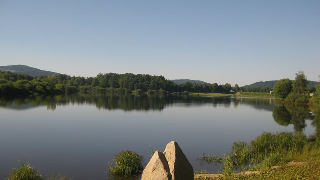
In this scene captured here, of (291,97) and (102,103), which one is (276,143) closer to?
(102,103)

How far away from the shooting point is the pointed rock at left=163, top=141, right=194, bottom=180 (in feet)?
26.6

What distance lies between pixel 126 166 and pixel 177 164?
906 centimetres

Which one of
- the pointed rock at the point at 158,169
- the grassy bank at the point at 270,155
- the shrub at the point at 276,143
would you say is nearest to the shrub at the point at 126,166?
the grassy bank at the point at 270,155

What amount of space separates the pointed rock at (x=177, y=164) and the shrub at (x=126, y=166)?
841 centimetres

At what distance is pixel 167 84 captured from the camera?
198875 millimetres

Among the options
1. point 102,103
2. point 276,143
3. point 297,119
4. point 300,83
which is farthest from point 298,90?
point 276,143

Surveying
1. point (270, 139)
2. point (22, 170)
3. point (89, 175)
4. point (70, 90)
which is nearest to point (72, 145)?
point (89, 175)

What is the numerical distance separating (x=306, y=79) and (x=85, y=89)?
5485 inches

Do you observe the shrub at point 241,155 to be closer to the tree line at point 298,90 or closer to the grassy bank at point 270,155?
the grassy bank at point 270,155

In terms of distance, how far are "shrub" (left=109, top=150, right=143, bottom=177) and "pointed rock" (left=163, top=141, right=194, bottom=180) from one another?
8.41 m

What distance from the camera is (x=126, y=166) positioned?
648 inches

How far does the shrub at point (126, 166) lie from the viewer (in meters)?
16.3

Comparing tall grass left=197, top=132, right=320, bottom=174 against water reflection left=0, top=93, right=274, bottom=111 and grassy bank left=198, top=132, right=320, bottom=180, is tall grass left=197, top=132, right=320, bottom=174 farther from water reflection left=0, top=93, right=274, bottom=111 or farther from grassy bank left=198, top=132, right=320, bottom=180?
water reflection left=0, top=93, right=274, bottom=111

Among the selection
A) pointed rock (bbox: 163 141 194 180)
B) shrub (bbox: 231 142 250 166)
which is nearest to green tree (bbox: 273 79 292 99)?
shrub (bbox: 231 142 250 166)
